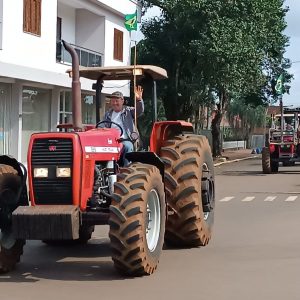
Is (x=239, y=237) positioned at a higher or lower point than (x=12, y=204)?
lower

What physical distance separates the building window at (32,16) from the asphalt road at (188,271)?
12.1 meters

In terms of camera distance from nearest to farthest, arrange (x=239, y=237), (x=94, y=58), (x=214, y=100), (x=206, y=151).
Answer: (x=206, y=151), (x=239, y=237), (x=94, y=58), (x=214, y=100)

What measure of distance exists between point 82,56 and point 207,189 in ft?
58.6

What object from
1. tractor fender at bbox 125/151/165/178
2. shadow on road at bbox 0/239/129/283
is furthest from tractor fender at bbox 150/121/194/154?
shadow on road at bbox 0/239/129/283

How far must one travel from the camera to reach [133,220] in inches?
270

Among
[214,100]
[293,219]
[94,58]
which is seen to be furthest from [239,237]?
[214,100]

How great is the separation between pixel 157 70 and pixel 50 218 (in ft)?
9.45

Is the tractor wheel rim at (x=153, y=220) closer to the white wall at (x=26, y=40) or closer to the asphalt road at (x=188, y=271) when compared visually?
the asphalt road at (x=188, y=271)

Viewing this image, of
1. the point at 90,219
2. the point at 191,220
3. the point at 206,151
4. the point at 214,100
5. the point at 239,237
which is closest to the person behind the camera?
the point at 90,219

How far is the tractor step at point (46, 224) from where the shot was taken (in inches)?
266

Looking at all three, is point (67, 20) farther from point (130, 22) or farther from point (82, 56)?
point (130, 22)

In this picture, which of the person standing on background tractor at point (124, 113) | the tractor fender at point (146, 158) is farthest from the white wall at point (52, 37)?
the tractor fender at point (146, 158)

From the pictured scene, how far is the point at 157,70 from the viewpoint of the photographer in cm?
876

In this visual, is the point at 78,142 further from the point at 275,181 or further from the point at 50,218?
the point at 275,181
